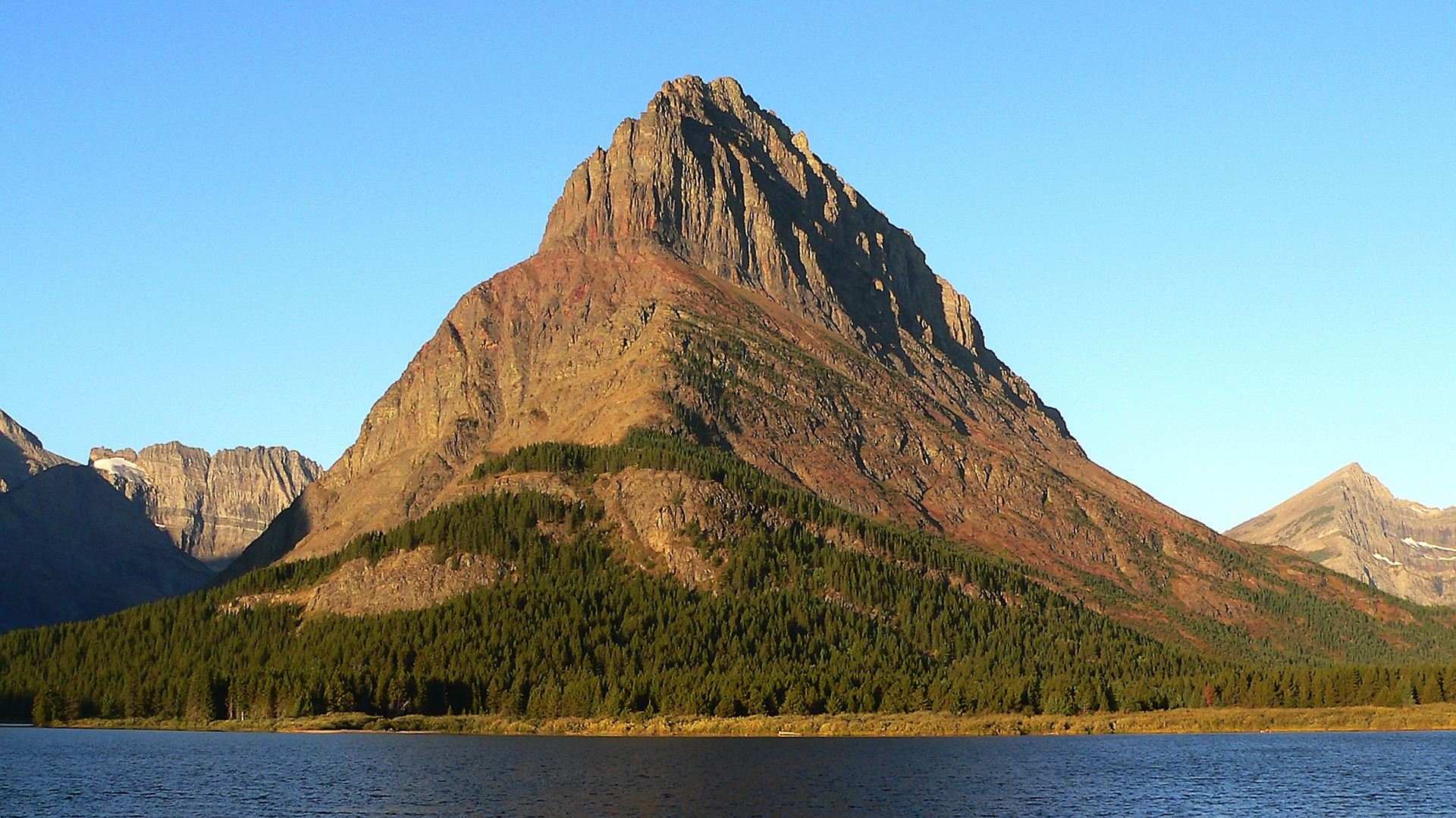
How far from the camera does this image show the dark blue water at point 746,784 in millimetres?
133625

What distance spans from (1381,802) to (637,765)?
83047 millimetres

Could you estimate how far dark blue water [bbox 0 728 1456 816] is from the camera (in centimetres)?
13362

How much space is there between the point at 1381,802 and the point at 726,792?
200 ft

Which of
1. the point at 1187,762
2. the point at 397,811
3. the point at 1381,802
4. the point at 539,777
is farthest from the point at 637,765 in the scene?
the point at 1381,802

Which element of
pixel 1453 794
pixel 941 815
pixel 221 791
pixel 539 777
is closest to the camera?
pixel 941 815

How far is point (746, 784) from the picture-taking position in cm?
15500

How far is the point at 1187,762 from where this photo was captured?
181 m

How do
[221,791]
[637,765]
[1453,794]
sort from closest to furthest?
[1453,794] < [221,791] < [637,765]

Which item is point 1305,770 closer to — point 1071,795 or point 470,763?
point 1071,795

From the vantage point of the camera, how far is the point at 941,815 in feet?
418

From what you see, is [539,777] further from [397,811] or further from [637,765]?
[397,811]

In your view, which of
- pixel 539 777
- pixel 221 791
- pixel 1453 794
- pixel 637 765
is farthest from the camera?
pixel 637 765

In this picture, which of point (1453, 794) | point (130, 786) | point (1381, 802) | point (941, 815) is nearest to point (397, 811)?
point (130, 786)

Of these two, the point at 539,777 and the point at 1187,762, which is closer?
the point at 539,777
